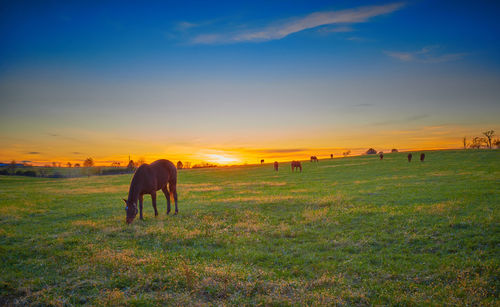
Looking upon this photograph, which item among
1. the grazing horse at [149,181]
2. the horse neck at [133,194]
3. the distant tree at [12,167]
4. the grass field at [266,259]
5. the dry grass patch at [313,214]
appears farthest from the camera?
the distant tree at [12,167]

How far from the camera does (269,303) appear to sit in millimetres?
5602

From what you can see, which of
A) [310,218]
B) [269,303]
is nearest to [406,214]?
[310,218]

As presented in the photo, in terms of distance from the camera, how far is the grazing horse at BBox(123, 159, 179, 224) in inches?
532

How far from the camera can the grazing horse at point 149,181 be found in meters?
13.5

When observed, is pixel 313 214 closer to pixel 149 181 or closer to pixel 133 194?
pixel 149 181

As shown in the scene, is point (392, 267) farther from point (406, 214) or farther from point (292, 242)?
point (406, 214)

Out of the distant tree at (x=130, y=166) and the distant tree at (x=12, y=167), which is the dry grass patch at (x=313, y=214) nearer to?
the distant tree at (x=130, y=166)

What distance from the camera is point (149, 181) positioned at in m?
14.7

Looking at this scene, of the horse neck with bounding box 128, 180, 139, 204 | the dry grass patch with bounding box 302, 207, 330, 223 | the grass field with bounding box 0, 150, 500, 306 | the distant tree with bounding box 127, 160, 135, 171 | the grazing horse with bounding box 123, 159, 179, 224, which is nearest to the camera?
the grass field with bounding box 0, 150, 500, 306

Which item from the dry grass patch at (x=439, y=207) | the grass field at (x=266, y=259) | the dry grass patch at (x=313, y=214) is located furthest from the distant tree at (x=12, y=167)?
the dry grass patch at (x=439, y=207)

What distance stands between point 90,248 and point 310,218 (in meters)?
9.76

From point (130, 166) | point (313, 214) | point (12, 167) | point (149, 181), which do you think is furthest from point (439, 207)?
point (12, 167)

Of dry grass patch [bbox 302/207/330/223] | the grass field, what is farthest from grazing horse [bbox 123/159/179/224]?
dry grass patch [bbox 302/207/330/223]

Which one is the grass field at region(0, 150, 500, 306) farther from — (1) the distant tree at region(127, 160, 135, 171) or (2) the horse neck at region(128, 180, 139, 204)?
(1) the distant tree at region(127, 160, 135, 171)
